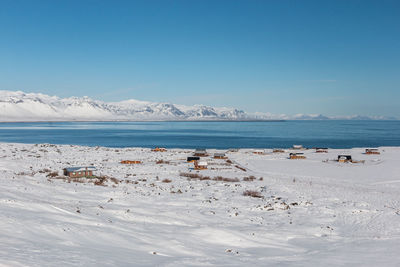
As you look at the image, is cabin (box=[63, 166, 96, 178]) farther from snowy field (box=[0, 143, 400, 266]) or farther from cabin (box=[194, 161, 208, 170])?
cabin (box=[194, 161, 208, 170])

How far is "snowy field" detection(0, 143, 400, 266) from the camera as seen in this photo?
10.7m

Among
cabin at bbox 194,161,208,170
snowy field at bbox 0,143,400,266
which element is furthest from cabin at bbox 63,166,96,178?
cabin at bbox 194,161,208,170

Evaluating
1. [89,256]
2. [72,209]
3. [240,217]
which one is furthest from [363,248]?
[72,209]

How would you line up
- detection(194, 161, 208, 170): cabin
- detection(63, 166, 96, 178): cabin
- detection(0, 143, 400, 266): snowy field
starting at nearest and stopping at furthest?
detection(0, 143, 400, 266): snowy field → detection(63, 166, 96, 178): cabin → detection(194, 161, 208, 170): cabin

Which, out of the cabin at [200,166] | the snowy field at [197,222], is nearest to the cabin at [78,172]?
the snowy field at [197,222]

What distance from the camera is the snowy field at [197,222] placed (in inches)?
421

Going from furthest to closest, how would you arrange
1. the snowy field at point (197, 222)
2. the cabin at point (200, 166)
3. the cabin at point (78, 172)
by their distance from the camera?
the cabin at point (200, 166)
the cabin at point (78, 172)
the snowy field at point (197, 222)

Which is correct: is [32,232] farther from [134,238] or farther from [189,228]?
[189,228]

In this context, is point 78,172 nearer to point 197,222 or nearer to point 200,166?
point 200,166

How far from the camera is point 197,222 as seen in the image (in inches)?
681

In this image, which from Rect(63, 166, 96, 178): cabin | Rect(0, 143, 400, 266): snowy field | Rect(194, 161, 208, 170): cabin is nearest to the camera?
Rect(0, 143, 400, 266): snowy field

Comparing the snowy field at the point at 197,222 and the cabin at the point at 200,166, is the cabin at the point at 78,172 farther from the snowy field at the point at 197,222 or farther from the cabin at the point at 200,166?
the cabin at the point at 200,166

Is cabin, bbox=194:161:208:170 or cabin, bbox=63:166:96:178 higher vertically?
cabin, bbox=63:166:96:178

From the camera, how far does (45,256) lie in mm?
8914
